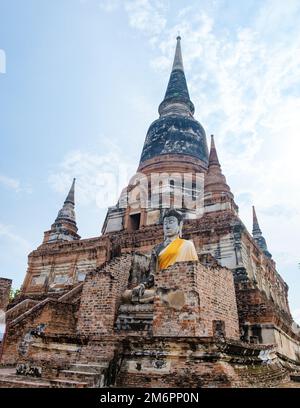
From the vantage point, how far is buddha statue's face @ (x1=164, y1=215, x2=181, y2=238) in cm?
1056

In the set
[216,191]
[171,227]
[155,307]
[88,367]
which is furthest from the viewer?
[216,191]

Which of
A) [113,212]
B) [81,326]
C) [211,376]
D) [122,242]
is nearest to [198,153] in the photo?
[113,212]

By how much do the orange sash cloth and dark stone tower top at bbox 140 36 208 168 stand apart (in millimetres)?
13505

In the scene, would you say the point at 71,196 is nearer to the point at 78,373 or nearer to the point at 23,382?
the point at 78,373

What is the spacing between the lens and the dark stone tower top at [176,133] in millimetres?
22203

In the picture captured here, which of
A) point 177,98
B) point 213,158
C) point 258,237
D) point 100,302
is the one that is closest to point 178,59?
point 177,98

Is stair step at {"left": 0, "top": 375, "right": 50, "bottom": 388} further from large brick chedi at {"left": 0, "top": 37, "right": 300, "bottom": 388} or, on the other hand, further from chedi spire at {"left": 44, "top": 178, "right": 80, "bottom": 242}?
chedi spire at {"left": 44, "top": 178, "right": 80, "bottom": 242}

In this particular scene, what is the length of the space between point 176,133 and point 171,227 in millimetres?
13505

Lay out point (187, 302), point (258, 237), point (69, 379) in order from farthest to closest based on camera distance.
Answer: point (258, 237), point (187, 302), point (69, 379)

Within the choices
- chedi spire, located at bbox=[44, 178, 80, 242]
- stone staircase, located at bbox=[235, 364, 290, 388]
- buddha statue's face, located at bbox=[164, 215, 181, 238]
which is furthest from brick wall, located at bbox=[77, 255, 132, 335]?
chedi spire, located at bbox=[44, 178, 80, 242]

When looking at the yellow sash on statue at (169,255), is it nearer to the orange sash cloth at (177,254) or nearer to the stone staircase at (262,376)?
the orange sash cloth at (177,254)

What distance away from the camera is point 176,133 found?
2291cm

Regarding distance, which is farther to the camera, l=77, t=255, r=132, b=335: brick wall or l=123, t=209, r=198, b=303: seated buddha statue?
l=123, t=209, r=198, b=303: seated buddha statue
